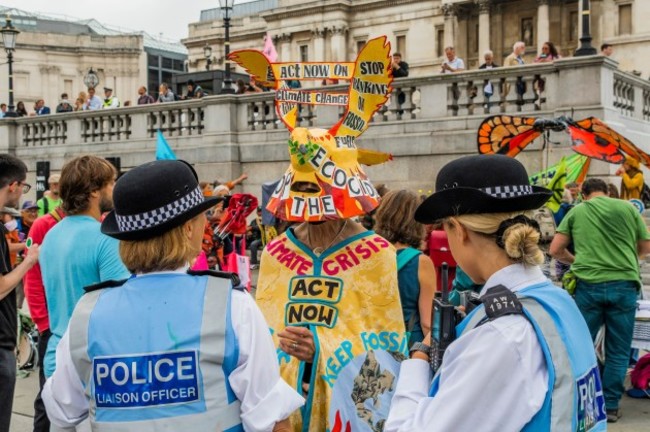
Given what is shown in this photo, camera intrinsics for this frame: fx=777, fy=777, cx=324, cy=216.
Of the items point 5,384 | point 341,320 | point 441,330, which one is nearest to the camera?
point 441,330

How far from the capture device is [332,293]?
370cm

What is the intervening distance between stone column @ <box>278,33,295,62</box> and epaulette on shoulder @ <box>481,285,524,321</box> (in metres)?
62.5

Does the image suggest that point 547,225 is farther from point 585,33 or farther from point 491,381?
point 491,381

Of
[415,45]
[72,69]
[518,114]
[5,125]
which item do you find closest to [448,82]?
[518,114]

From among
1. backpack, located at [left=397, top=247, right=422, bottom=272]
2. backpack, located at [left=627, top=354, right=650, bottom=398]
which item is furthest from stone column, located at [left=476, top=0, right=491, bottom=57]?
backpack, located at [left=397, top=247, right=422, bottom=272]

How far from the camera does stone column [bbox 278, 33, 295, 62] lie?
→ 63.7m

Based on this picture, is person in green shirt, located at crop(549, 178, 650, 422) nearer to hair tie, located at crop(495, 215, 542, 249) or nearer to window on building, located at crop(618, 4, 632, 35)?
hair tie, located at crop(495, 215, 542, 249)

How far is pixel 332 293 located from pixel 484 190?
54.6 inches

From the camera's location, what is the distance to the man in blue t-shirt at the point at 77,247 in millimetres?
4172

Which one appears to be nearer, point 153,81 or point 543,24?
point 543,24

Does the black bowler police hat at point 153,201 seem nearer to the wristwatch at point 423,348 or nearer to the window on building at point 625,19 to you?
the wristwatch at point 423,348

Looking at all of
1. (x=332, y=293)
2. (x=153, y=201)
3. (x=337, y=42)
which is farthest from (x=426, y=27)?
(x=153, y=201)

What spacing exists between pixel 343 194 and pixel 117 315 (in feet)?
5.14

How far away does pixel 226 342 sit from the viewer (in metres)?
2.52
